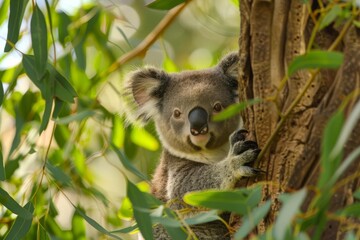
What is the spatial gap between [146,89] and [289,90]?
1.73 m

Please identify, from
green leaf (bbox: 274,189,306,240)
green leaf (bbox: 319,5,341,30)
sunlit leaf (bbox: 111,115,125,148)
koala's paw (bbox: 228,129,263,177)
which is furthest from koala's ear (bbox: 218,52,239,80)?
green leaf (bbox: 274,189,306,240)

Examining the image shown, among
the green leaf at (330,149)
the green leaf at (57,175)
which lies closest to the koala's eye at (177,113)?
the green leaf at (57,175)

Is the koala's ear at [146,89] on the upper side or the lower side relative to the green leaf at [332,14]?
lower

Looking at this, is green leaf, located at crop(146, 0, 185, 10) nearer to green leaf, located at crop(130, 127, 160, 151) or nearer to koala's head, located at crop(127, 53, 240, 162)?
koala's head, located at crop(127, 53, 240, 162)

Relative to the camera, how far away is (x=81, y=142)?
12.4 ft

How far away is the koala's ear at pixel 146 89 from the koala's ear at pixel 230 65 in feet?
1.11

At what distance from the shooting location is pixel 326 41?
212 cm

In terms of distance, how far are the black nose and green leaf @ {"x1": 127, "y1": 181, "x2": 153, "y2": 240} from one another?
831 millimetres

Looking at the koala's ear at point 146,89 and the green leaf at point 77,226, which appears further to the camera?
the koala's ear at point 146,89

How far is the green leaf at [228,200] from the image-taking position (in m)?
1.83

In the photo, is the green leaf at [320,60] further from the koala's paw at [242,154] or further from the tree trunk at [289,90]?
the koala's paw at [242,154]

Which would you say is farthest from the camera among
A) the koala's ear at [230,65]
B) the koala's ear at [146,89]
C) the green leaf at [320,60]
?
the koala's ear at [146,89]

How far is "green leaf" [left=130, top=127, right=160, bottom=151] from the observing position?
3.98 metres

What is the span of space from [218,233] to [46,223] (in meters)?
0.74
